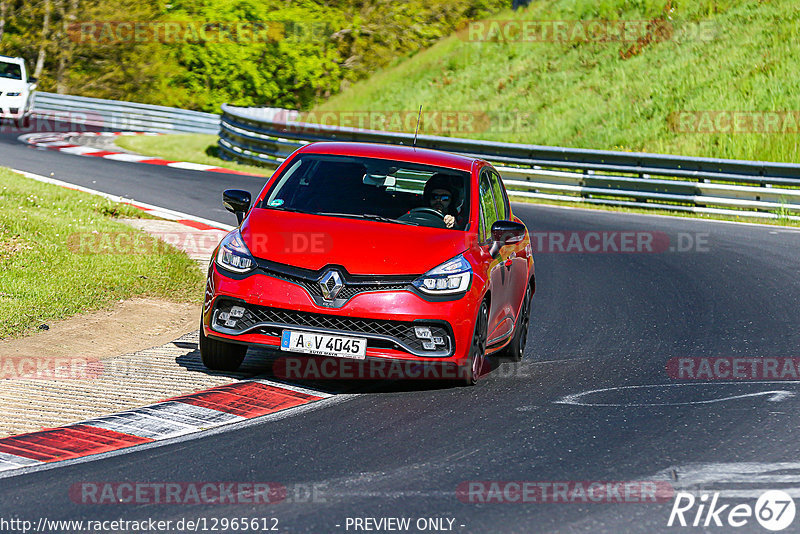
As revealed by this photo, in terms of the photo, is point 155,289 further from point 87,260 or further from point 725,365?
point 725,365

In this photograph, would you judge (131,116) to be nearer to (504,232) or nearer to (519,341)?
(519,341)

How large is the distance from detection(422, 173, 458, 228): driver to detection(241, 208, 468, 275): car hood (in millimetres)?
392

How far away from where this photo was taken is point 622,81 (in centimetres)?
3459

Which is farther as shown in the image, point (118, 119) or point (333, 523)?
point (118, 119)

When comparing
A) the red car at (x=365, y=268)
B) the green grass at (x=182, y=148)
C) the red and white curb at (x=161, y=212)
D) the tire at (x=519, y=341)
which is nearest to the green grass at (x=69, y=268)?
the red and white curb at (x=161, y=212)

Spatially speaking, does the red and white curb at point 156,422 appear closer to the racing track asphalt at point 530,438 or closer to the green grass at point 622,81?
the racing track asphalt at point 530,438

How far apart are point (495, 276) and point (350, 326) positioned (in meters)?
1.47

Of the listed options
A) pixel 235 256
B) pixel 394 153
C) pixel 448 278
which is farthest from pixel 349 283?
pixel 394 153

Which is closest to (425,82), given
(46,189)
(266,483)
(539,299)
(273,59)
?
(273,59)

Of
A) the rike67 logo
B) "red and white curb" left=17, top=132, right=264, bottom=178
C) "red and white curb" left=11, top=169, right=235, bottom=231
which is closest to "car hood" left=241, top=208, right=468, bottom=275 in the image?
the rike67 logo

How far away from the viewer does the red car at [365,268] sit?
738 centimetres

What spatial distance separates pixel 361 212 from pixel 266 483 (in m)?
3.23

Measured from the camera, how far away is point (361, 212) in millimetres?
8320

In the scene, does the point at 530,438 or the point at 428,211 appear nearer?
the point at 530,438
